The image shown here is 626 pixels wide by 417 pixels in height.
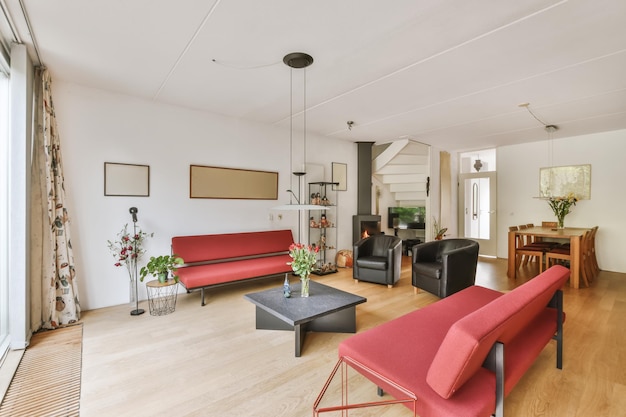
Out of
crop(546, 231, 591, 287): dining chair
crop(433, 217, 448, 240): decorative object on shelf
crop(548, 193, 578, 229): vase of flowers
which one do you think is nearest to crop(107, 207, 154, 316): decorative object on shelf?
crop(433, 217, 448, 240): decorative object on shelf

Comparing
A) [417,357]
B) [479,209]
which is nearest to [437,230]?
[479,209]

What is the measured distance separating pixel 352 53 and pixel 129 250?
349 cm

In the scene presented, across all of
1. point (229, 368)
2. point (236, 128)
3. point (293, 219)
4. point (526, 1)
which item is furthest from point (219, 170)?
point (526, 1)

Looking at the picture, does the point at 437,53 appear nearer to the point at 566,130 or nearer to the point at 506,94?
the point at 506,94

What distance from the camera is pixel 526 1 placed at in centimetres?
206

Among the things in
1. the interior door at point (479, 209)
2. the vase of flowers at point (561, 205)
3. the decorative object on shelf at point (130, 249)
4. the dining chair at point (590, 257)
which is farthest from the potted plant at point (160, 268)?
the interior door at point (479, 209)

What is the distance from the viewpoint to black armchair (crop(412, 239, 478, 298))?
12.5 feet

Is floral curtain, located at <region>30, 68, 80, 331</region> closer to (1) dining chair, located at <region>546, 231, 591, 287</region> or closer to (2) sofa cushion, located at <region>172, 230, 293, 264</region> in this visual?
(2) sofa cushion, located at <region>172, 230, 293, 264</region>

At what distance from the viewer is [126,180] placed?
3.92 metres

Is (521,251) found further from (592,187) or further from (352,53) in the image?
(352,53)

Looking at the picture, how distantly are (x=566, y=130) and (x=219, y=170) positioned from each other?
6203 mm

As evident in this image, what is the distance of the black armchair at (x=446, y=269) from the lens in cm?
380

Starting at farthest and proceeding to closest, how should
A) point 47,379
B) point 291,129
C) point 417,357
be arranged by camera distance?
point 291,129, point 47,379, point 417,357

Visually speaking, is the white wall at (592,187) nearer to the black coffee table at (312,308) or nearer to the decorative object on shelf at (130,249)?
the black coffee table at (312,308)
